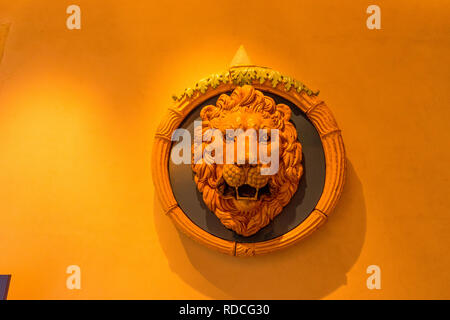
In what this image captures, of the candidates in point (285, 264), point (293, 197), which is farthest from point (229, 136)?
point (285, 264)

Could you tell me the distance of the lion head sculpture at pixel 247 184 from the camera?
156 cm

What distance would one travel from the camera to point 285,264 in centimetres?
171

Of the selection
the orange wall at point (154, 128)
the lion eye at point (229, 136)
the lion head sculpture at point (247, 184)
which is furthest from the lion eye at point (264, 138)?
the orange wall at point (154, 128)

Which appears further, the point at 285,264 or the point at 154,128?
the point at 154,128

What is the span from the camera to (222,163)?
61.5 inches

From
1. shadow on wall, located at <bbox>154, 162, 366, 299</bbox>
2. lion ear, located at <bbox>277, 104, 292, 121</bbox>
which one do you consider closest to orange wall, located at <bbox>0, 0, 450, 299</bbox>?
shadow on wall, located at <bbox>154, 162, 366, 299</bbox>

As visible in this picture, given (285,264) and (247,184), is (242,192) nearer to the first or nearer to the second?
(247,184)

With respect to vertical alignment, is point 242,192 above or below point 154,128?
below

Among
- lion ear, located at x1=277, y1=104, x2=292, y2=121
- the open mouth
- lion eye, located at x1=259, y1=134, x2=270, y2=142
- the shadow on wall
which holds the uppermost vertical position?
lion ear, located at x1=277, y1=104, x2=292, y2=121

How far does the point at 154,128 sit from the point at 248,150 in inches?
20.7

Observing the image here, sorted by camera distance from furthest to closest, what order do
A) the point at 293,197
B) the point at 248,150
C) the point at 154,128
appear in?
the point at 154,128, the point at 293,197, the point at 248,150

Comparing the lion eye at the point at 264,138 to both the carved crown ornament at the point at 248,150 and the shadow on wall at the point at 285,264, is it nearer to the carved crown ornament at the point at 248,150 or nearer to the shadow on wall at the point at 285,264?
the carved crown ornament at the point at 248,150

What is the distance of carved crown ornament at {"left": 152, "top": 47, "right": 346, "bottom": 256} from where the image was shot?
157 cm

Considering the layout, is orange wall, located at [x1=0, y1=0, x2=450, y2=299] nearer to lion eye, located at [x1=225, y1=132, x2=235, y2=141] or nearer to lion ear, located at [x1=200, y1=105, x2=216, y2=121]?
lion ear, located at [x1=200, y1=105, x2=216, y2=121]
